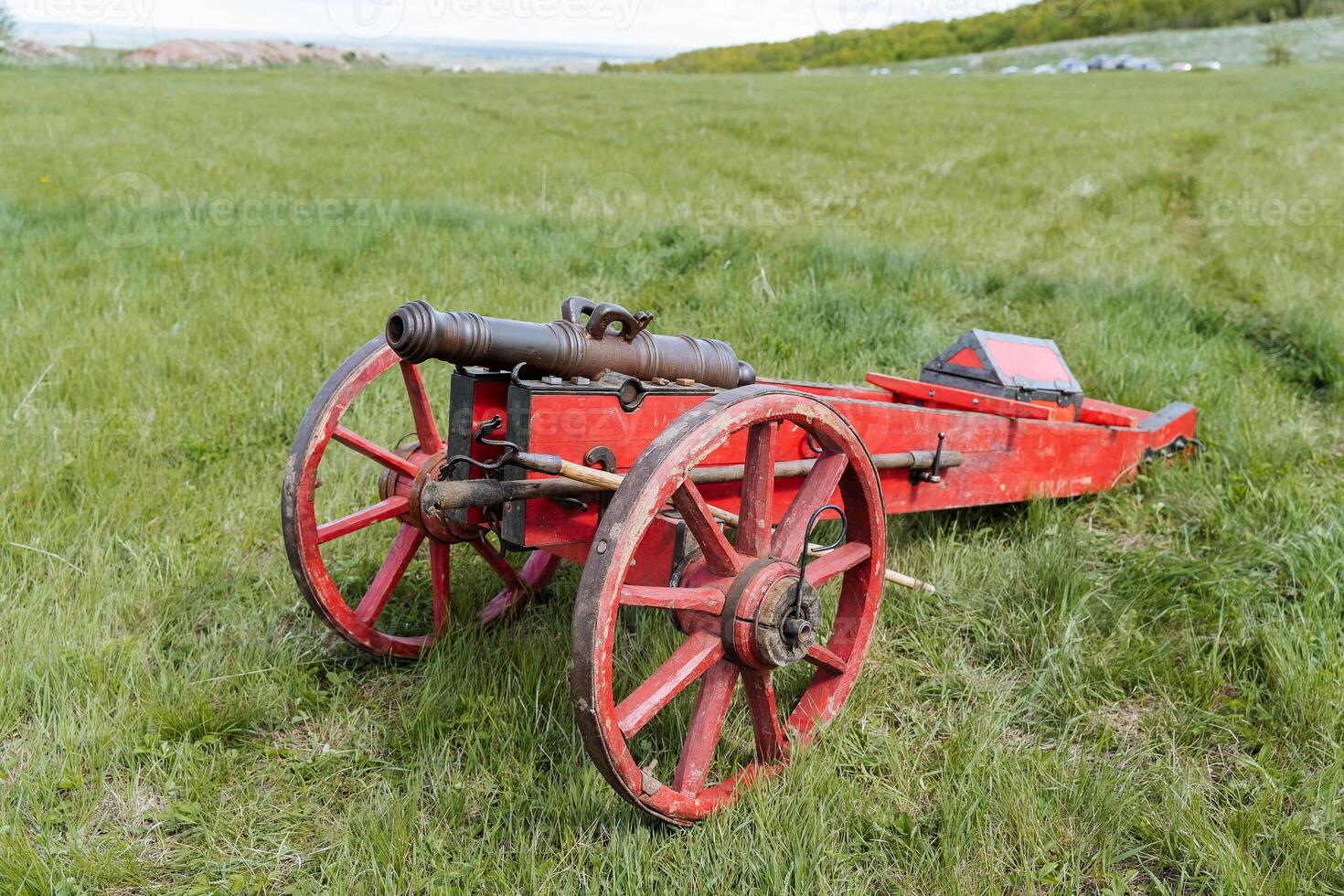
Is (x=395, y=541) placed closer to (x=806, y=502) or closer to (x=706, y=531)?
(x=706, y=531)

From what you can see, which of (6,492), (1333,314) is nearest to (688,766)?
(6,492)

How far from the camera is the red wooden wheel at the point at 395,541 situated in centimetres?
309

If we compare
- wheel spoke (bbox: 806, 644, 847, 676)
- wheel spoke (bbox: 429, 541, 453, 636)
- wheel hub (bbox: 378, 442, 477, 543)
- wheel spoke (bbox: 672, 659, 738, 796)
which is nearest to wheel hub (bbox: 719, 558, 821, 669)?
wheel spoke (bbox: 672, 659, 738, 796)

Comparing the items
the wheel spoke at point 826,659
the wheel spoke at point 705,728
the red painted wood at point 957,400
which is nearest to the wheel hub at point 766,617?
the wheel spoke at point 705,728

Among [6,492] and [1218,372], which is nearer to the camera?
[6,492]

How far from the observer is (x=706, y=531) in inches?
103

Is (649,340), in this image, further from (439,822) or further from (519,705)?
(439,822)

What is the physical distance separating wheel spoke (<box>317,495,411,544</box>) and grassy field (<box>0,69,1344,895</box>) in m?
0.43

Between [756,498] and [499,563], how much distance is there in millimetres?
1201

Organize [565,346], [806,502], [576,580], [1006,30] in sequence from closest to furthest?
[565,346]
[806,502]
[576,580]
[1006,30]

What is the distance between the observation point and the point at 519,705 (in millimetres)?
3031

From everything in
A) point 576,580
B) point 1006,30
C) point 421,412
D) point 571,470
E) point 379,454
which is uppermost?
point 1006,30

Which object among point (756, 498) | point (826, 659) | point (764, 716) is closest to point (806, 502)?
point (756, 498)

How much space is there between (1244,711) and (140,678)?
3321 millimetres
